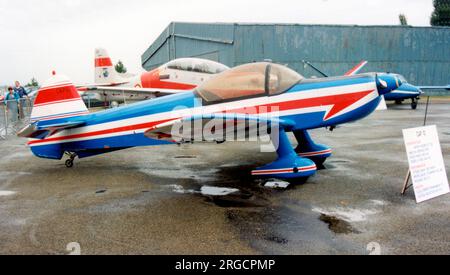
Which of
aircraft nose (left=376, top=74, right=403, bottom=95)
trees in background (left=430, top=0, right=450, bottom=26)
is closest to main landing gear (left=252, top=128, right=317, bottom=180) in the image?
aircraft nose (left=376, top=74, right=403, bottom=95)

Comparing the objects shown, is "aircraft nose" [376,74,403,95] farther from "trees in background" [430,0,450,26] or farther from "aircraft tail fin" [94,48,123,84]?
"trees in background" [430,0,450,26]

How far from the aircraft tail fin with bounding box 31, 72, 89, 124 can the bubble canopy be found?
9.17 ft

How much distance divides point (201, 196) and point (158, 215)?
94cm

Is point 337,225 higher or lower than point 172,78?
lower

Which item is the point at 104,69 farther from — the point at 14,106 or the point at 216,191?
the point at 216,191

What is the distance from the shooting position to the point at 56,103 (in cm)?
716

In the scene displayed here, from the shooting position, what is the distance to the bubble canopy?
19.7 ft

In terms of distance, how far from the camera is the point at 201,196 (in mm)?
5480

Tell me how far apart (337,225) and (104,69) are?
22498 millimetres

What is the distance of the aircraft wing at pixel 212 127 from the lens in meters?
4.78

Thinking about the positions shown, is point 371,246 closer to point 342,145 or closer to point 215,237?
point 215,237

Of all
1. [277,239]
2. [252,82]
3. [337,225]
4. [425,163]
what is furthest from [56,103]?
[425,163]

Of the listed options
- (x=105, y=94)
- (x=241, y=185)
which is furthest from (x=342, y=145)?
(x=105, y=94)

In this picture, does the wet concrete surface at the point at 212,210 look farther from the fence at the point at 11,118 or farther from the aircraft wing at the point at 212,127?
the fence at the point at 11,118
